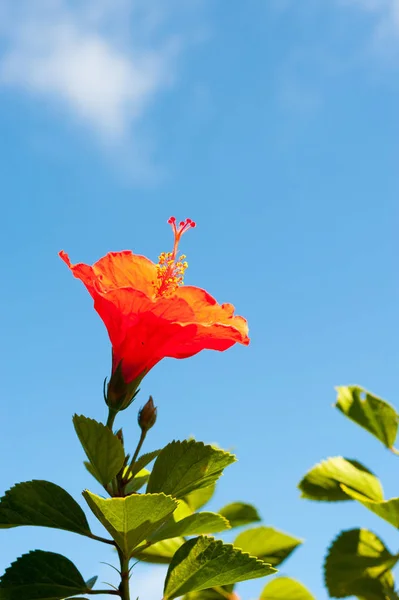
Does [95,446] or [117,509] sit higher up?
[95,446]

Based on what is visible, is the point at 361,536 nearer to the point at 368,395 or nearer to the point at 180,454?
the point at 368,395

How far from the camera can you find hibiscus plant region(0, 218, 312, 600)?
1440mm

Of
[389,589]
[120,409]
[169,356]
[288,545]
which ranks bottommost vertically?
[389,589]

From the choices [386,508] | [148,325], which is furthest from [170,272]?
[386,508]

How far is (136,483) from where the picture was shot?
1.65 meters

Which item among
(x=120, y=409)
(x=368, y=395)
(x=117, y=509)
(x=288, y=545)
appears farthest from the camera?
(x=368, y=395)

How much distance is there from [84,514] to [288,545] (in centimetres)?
86

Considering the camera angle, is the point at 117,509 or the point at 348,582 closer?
the point at 117,509

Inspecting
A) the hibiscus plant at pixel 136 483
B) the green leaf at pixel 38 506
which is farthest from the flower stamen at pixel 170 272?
the green leaf at pixel 38 506

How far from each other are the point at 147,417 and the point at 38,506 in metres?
0.34

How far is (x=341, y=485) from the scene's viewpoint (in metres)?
2.20

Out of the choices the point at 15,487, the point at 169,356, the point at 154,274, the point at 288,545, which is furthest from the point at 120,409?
the point at 288,545

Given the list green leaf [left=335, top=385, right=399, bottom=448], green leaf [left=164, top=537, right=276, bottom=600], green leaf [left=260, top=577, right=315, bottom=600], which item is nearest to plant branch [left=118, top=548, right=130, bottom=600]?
green leaf [left=164, top=537, right=276, bottom=600]

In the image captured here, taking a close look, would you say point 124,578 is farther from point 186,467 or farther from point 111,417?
point 111,417
